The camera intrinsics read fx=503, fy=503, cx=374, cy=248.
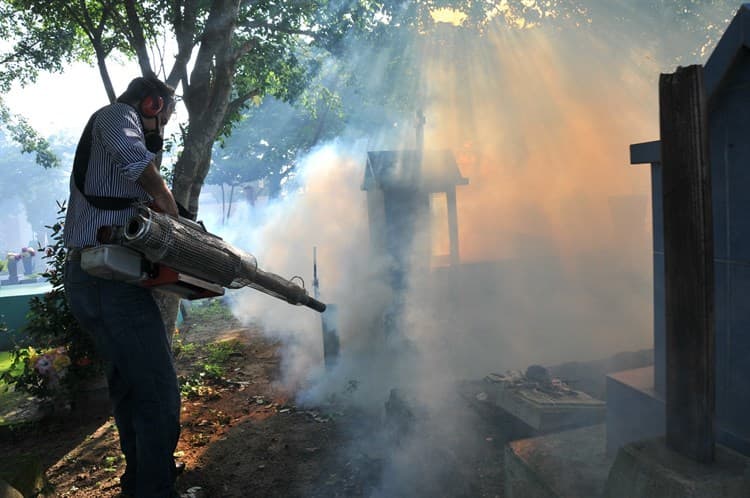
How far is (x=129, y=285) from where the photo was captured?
2.90 m

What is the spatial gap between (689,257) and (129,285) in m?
2.81

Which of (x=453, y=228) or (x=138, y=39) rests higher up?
(x=138, y=39)

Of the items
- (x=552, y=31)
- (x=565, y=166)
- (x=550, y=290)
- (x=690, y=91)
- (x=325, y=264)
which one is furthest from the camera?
(x=552, y=31)

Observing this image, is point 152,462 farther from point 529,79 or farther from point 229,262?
point 529,79

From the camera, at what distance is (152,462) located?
3033mm

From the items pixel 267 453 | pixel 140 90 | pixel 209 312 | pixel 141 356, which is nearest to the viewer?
pixel 141 356

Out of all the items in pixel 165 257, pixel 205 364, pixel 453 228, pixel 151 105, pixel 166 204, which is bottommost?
pixel 205 364

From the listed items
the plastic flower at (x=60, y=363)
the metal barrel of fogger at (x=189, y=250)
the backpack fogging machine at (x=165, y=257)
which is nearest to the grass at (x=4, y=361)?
the plastic flower at (x=60, y=363)

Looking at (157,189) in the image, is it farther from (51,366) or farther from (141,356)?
(51,366)

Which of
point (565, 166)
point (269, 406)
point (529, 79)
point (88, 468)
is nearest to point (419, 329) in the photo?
point (269, 406)

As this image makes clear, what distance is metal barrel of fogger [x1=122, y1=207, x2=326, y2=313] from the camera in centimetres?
255

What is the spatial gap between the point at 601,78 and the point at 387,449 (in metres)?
19.0

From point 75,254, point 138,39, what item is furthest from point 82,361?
point 138,39

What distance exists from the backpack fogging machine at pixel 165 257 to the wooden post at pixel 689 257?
236cm
